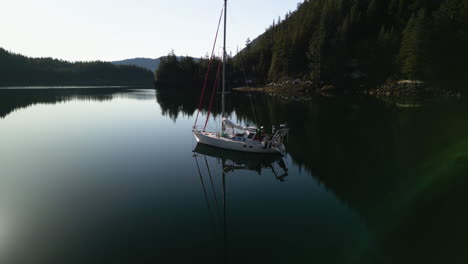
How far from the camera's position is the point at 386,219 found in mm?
14016

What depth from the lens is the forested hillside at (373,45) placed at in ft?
212

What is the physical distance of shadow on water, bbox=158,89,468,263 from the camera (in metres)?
11.8

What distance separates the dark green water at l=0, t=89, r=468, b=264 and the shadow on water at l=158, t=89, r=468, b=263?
0.08m

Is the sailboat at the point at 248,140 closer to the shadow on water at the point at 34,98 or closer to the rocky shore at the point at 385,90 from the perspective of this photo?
the shadow on water at the point at 34,98

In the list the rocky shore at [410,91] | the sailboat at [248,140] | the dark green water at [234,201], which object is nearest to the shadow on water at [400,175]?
the dark green water at [234,201]

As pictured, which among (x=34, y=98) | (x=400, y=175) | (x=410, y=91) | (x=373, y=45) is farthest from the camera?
(x=373, y=45)

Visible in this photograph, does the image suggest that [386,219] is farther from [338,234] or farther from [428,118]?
[428,118]

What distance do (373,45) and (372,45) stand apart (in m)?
0.54

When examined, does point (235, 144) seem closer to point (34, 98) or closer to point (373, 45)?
point (34, 98)

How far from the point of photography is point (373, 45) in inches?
3748

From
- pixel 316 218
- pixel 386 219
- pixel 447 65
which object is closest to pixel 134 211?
pixel 316 218

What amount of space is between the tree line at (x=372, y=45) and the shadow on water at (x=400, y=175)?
31.5 m

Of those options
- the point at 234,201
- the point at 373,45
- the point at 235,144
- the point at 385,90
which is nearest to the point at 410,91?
the point at 385,90

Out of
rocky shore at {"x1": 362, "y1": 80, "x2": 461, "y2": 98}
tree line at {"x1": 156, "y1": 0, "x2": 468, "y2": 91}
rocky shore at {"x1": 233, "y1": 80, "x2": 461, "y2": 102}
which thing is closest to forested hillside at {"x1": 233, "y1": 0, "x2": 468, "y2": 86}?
tree line at {"x1": 156, "y1": 0, "x2": 468, "y2": 91}
